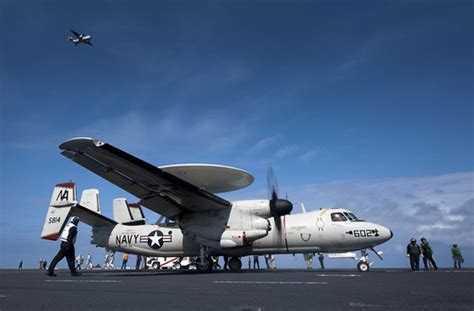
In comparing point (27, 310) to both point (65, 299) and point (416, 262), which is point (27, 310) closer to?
point (65, 299)

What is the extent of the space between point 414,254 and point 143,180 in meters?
12.9

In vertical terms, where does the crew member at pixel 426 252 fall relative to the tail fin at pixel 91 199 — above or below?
below

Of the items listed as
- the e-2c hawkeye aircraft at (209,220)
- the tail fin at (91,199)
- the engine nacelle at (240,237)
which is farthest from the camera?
the tail fin at (91,199)

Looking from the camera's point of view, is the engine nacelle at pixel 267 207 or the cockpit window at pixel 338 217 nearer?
the engine nacelle at pixel 267 207

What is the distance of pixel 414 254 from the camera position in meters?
17.8

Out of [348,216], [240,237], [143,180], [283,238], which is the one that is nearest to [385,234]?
[348,216]

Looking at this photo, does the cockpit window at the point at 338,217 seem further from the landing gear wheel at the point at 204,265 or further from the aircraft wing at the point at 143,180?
the landing gear wheel at the point at 204,265

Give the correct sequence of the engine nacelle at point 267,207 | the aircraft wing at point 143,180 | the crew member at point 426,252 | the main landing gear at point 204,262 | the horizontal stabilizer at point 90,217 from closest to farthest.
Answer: the aircraft wing at point 143,180 → the engine nacelle at point 267,207 → the main landing gear at point 204,262 → the crew member at point 426,252 → the horizontal stabilizer at point 90,217

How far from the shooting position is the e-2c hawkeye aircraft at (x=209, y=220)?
1505 centimetres

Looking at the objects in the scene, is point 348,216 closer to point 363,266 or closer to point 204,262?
point 363,266

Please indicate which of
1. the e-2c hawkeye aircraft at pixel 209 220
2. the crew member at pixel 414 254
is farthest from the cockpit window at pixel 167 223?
the crew member at pixel 414 254

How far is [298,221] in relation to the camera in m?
17.9

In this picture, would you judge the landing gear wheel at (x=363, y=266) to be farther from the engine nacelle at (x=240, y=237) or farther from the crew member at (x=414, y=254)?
the engine nacelle at (x=240, y=237)

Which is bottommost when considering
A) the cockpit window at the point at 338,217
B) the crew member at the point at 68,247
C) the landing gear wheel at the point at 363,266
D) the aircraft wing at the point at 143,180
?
the landing gear wheel at the point at 363,266
